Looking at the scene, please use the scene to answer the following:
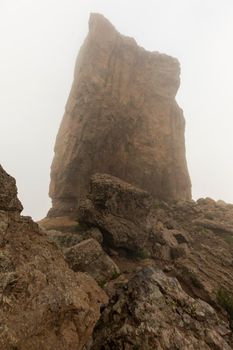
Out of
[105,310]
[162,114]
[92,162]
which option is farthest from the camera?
[162,114]

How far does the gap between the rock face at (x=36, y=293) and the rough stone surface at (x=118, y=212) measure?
49.8 feet

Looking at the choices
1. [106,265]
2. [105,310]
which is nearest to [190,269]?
[106,265]

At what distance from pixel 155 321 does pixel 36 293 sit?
3835mm

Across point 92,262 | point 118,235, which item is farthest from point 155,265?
point 92,262

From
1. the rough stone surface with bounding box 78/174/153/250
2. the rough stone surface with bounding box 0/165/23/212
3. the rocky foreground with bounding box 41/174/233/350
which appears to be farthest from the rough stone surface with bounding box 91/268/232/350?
the rough stone surface with bounding box 78/174/153/250

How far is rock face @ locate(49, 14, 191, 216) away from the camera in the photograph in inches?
1658

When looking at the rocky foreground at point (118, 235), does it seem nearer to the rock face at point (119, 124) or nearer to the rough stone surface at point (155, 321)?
the rough stone surface at point (155, 321)

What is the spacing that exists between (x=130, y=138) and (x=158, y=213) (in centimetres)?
1177

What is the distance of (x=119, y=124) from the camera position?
4412cm

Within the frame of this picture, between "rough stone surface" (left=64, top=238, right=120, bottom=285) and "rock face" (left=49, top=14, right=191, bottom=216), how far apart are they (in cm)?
1816

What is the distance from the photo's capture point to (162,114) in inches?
1896

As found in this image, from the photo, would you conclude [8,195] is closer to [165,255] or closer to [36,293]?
[36,293]

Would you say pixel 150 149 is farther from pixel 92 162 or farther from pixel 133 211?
pixel 133 211

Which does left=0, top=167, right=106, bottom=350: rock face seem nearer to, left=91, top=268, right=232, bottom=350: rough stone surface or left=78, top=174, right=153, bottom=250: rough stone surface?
left=91, top=268, right=232, bottom=350: rough stone surface
